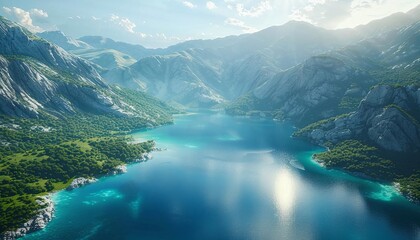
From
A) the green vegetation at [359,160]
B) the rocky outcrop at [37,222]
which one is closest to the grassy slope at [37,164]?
the rocky outcrop at [37,222]

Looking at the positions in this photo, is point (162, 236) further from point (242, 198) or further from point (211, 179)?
point (211, 179)

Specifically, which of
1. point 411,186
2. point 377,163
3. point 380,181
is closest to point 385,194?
point 411,186

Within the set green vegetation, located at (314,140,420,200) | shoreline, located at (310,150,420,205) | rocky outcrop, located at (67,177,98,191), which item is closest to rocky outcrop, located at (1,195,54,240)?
rocky outcrop, located at (67,177,98,191)

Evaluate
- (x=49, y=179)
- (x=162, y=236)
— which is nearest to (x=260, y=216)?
(x=162, y=236)

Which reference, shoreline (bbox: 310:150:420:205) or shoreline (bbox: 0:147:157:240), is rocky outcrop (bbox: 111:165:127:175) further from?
shoreline (bbox: 310:150:420:205)

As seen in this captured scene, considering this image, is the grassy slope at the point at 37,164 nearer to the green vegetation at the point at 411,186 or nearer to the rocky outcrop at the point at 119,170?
the rocky outcrop at the point at 119,170

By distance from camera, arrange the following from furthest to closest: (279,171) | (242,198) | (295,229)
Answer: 1. (279,171)
2. (242,198)
3. (295,229)
